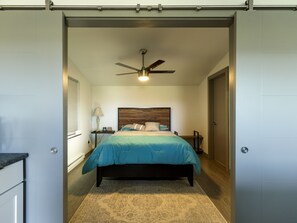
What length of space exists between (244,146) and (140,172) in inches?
75.5

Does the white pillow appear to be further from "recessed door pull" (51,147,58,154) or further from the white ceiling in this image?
"recessed door pull" (51,147,58,154)

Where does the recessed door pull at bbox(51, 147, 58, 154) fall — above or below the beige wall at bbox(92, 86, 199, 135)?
below

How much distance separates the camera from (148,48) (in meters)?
→ 3.77

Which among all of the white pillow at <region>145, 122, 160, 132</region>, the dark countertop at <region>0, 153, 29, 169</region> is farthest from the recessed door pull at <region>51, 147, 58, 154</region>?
the white pillow at <region>145, 122, 160, 132</region>

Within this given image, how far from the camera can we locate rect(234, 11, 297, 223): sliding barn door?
166 centimetres

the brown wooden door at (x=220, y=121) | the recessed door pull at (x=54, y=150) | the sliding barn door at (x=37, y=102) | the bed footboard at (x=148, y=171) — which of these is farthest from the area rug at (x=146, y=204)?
the brown wooden door at (x=220, y=121)

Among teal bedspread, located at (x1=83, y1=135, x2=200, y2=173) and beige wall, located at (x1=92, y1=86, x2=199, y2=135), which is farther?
beige wall, located at (x1=92, y1=86, x2=199, y2=135)

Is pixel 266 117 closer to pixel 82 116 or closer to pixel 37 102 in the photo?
pixel 37 102

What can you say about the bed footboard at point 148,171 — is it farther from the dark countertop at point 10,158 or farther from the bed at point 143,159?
the dark countertop at point 10,158

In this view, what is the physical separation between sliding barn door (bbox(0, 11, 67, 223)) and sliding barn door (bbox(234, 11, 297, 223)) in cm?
153

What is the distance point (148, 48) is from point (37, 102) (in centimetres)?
260

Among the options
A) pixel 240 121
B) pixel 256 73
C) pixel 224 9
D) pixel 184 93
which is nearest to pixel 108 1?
pixel 224 9

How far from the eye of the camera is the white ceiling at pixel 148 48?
3225 mm

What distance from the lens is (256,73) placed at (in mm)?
1664
